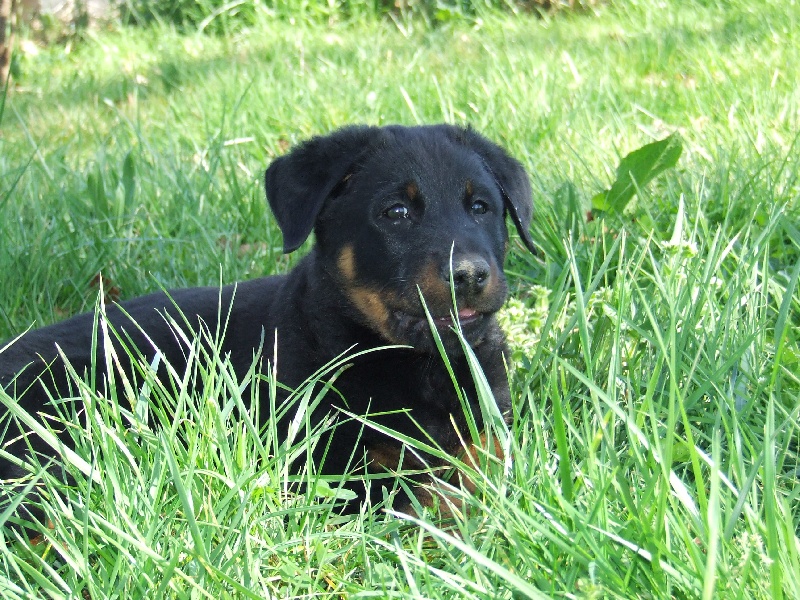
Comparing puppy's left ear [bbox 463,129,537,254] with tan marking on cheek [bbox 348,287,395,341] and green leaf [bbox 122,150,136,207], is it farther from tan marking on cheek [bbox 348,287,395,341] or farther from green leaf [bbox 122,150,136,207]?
green leaf [bbox 122,150,136,207]

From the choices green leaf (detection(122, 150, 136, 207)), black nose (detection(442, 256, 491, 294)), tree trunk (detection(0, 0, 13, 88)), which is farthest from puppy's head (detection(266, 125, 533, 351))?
tree trunk (detection(0, 0, 13, 88))

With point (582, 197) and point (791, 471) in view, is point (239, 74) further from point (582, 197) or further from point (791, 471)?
point (791, 471)

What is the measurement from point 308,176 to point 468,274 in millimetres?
641

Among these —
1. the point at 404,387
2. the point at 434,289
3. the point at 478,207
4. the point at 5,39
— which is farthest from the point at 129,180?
the point at 5,39

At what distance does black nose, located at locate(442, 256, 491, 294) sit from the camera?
244 cm

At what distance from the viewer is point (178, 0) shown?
924 centimetres

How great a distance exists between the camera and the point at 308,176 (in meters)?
2.80

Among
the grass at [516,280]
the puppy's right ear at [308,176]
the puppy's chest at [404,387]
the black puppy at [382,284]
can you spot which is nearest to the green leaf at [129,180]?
the grass at [516,280]

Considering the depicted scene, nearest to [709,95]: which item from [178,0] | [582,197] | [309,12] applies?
[582,197]

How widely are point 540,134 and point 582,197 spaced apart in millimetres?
742

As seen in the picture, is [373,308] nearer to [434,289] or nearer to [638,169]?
[434,289]

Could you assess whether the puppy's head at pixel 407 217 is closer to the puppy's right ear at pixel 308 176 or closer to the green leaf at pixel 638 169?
the puppy's right ear at pixel 308 176

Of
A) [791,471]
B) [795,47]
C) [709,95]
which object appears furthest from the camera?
[795,47]

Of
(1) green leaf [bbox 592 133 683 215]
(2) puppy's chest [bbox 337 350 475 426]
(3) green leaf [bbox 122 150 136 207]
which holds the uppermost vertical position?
(3) green leaf [bbox 122 150 136 207]
